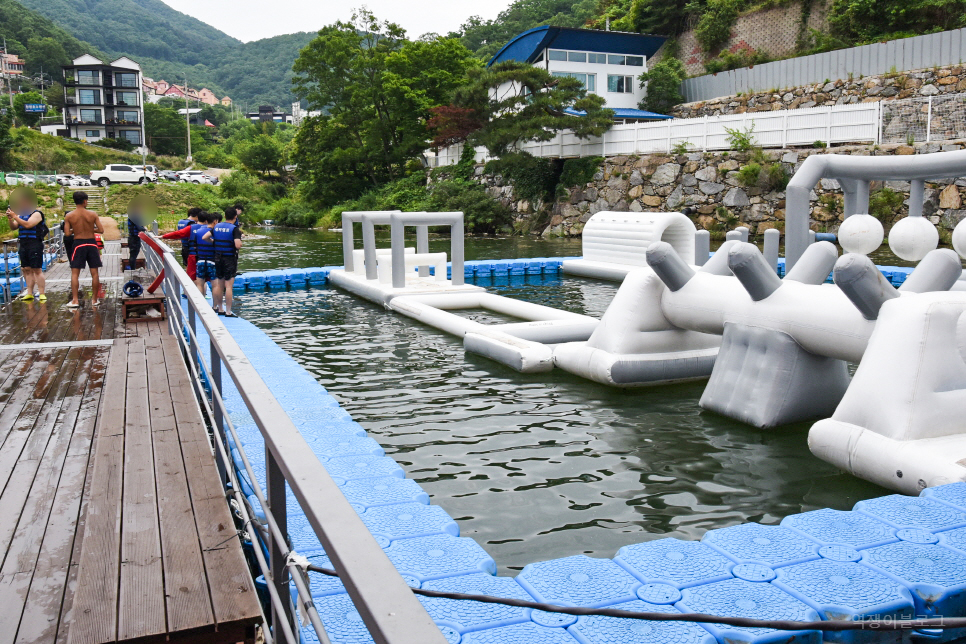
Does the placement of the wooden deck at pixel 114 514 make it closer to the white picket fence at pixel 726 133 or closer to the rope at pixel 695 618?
the rope at pixel 695 618

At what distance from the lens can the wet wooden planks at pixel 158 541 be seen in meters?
2.47

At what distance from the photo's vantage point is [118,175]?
48.9 metres

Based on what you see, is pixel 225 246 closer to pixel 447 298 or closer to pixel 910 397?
pixel 447 298

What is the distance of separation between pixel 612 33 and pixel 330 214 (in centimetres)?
1673

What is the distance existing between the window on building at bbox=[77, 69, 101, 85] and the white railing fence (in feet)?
224

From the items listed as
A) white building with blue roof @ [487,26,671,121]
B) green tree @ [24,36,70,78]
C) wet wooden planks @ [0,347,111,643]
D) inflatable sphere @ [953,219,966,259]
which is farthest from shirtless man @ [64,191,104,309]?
green tree @ [24,36,70,78]

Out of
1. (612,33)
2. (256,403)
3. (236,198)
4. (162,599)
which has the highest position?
(612,33)

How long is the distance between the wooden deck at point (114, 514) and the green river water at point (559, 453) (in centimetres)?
176

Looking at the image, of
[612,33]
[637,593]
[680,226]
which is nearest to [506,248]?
[680,226]

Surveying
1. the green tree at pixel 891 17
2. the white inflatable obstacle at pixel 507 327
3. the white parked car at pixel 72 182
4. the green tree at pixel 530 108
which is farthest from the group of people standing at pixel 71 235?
the white parked car at pixel 72 182

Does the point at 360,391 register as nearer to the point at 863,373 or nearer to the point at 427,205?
the point at 863,373

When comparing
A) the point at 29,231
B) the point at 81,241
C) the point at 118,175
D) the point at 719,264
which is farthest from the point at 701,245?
the point at 118,175

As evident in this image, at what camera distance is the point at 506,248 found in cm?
2566

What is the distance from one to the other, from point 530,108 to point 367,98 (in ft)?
48.6
